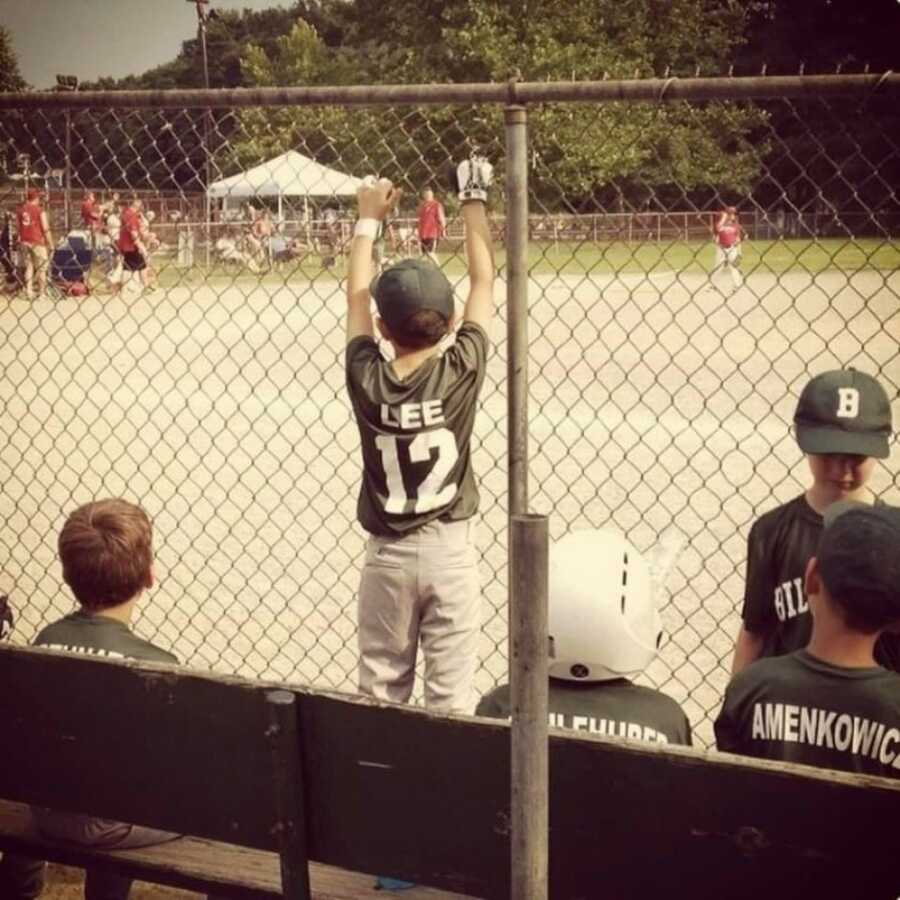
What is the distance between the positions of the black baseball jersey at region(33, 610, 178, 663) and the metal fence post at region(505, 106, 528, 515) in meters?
1.05

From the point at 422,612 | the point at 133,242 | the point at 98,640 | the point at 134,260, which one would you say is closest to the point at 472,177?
the point at 422,612

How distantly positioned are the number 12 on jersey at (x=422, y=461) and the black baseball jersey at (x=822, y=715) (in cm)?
140

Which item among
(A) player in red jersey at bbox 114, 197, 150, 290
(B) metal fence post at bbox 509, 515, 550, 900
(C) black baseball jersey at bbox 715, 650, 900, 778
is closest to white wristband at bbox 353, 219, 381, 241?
(C) black baseball jersey at bbox 715, 650, 900, 778

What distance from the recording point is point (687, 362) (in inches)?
537

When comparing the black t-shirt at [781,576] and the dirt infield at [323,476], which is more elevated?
the black t-shirt at [781,576]

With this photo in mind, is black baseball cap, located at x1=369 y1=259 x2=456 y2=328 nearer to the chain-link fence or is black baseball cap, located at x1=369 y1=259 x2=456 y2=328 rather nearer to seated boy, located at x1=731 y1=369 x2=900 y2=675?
the chain-link fence

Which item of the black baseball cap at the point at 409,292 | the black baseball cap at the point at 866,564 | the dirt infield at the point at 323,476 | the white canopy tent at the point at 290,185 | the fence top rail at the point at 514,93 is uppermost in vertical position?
the fence top rail at the point at 514,93

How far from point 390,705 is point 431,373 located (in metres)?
1.57

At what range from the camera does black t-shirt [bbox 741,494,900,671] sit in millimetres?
3088

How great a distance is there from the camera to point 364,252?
12.1 feet

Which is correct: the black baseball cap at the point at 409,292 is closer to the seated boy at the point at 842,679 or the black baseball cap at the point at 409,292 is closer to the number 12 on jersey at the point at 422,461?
the number 12 on jersey at the point at 422,461

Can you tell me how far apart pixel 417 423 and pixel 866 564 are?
1566 mm

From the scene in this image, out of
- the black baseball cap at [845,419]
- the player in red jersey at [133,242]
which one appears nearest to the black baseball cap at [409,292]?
the black baseball cap at [845,419]

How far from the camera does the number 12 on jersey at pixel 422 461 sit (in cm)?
359
